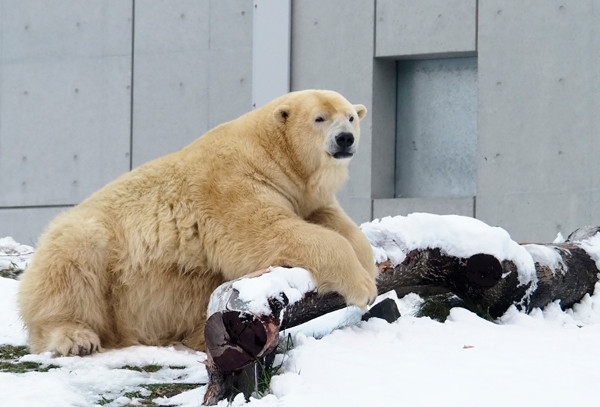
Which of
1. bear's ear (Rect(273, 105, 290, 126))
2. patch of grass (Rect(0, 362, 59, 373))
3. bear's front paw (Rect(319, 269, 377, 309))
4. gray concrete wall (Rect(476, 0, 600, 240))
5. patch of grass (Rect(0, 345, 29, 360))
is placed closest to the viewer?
bear's front paw (Rect(319, 269, 377, 309))

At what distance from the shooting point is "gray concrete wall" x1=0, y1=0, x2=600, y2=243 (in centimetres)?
872

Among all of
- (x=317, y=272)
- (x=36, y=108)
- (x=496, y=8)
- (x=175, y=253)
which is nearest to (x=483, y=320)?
(x=317, y=272)

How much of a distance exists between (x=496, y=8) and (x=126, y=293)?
602cm

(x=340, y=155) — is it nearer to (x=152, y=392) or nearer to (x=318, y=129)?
(x=318, y=129)

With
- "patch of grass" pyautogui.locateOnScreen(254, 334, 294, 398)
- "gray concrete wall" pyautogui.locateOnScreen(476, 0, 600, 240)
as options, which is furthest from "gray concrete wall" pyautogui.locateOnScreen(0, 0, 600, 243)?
"patch of grass" pyautogui.locateOnScreen(254, 334, 294, 398)

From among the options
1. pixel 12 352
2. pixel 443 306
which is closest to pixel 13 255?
pixel 12 352

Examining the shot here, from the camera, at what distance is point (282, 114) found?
4.45m

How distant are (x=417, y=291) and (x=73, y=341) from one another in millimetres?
1833

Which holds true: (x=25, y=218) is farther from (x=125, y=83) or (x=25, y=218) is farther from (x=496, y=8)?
(x=496, y=8)

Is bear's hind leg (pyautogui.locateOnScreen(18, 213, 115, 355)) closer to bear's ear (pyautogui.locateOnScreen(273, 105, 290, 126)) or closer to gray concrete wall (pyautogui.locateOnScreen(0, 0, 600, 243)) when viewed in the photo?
bear's ear (pyautogui.locateOnScreen(273, 105, 290, 126))

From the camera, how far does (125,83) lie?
10.7 meters

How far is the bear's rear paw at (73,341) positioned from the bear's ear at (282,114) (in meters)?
1.38

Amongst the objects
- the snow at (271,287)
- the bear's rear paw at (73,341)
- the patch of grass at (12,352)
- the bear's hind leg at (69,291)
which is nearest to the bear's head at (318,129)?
the snow at (271,287)

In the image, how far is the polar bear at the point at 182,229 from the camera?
162 inches
